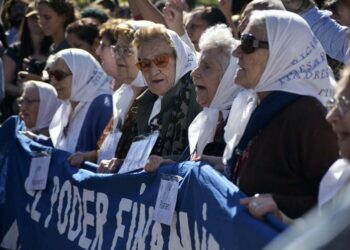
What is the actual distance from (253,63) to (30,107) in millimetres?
4023

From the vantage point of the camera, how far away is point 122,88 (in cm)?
606

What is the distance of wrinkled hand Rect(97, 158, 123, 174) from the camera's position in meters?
5.36

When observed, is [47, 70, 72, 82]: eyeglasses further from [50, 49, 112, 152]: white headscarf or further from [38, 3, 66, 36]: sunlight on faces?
[38, 3, 66, 36]: sunlight on faces

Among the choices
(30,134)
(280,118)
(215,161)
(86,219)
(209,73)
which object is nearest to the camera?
(280,118)

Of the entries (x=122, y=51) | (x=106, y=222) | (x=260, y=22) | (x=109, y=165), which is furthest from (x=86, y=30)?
(x=260, y=22)

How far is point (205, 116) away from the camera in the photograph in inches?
181

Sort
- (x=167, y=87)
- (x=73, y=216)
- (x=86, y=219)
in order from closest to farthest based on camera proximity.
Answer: (x=167, y=87) < (x=86, y=219) < (x=73, y=216)

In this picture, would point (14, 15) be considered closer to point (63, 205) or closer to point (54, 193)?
point (54, 193)

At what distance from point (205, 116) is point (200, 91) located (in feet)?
0.48

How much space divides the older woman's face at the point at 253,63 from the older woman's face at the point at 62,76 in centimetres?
319

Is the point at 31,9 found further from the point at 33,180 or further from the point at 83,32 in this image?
the point at 33,180

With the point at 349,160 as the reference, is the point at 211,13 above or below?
below

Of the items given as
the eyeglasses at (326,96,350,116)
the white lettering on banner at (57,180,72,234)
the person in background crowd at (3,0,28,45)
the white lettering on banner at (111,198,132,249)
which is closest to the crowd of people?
the eyeglasses at (326,96,350,116)

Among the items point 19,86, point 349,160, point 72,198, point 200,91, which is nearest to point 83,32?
point 19,86
